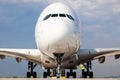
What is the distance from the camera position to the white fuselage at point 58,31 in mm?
19891

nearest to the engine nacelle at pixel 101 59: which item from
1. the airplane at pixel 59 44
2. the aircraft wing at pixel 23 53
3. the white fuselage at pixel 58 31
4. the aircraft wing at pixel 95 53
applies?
the airplane at pixel 59 44

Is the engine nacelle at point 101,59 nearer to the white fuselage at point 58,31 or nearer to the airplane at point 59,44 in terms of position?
the airplane at point 59,44

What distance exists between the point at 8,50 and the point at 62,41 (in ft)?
26.2

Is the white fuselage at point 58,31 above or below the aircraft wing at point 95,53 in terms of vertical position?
above

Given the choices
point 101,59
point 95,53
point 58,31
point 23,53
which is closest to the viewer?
point 58,31

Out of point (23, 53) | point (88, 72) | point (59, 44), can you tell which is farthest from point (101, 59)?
point (59, 44)

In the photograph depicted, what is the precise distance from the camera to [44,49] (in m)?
21.5

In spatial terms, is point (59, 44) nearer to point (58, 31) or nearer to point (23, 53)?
point (58, 31)

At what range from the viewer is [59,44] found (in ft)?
65.2

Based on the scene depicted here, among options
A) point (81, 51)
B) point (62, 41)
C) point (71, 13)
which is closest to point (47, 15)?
point (71, 13)

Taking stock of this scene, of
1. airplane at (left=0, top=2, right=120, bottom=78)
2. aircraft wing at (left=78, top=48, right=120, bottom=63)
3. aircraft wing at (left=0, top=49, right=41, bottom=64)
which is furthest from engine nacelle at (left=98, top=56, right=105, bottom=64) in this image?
aircraft wing at (left=0, top=49, right=41, bottom=64)

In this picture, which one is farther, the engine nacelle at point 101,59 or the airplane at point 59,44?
the engine nacelle at point 101,59

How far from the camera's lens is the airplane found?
65.9 feet

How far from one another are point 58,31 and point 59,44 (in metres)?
0.87
